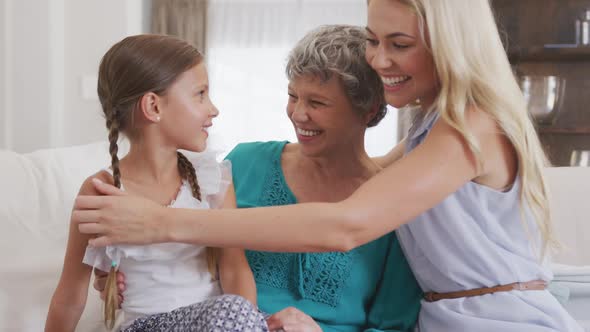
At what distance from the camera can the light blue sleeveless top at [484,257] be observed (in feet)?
4.13

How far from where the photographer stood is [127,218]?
3.76ft

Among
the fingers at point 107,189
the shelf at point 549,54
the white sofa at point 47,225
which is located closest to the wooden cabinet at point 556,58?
the shelf at point 549,54

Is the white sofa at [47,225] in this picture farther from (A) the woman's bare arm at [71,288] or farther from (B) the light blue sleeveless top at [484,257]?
(B) the light blue sleeveless top at [484,257]

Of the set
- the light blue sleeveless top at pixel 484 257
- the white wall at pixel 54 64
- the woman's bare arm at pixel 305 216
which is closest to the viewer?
the woman's bare arm at pixel 305 216

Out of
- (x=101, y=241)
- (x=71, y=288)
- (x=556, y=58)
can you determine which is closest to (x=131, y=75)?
(x=101, y=241)

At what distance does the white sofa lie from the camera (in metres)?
1.52

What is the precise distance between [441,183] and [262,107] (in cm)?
363

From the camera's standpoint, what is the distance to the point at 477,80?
1218mm

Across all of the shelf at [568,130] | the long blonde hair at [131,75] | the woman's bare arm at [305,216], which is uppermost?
the long blonde hair at [131,75]

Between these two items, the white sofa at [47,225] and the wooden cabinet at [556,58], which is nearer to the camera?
the white sofa at [47,225]

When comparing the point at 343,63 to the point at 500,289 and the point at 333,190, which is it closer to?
the point at 333,190

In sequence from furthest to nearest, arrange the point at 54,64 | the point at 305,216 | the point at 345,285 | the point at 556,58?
1. the point at 54,64
2. the point at 556,58
3. the point at 345,285
4. the point at 305,216

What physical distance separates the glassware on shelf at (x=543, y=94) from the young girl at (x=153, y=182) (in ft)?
8.51

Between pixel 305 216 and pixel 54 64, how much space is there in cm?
306
